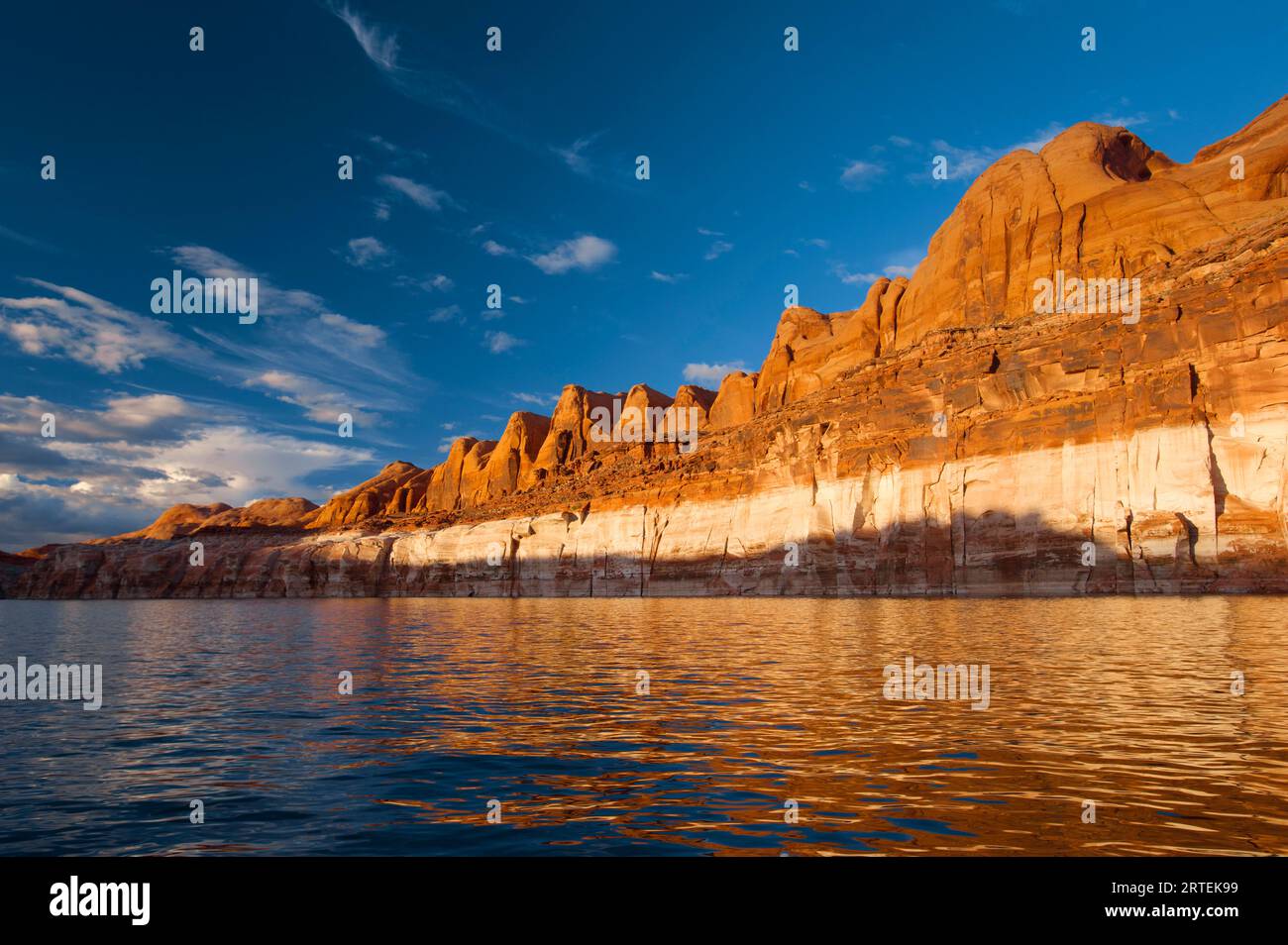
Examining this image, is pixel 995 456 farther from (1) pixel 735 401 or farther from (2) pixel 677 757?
(1) pixel 735 401

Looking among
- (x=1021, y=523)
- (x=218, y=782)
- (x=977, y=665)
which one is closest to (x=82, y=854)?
(x=218, y=782)

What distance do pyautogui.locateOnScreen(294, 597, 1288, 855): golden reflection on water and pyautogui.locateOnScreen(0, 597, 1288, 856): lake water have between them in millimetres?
51

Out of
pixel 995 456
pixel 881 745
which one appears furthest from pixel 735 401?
pixel 881 745

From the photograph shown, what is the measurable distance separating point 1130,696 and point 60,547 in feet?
557

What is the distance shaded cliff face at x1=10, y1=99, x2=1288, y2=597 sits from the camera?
4816cm

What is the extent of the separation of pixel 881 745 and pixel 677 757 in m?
2.91

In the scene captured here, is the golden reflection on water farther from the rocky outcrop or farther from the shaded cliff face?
the rocky outcrop

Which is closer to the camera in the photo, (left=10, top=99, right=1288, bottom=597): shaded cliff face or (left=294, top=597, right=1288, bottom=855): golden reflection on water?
(left=294, top=597, right=1288, bottom=855): golden reflection on water

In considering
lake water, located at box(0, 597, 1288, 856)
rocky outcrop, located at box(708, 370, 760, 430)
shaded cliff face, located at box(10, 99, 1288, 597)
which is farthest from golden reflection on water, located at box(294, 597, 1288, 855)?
rocky outcrop, located at box(708, 370, 760, 430)

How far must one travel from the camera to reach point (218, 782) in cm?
955

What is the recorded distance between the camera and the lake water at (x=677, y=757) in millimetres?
7090

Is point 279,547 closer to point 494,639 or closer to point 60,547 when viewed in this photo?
point 60,547
